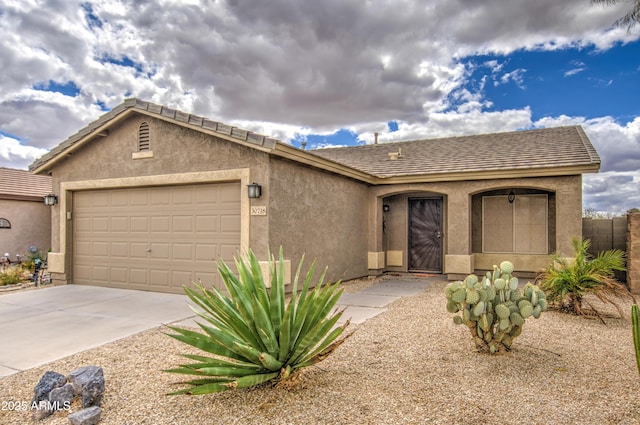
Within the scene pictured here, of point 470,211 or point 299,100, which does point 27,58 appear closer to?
point 299,100

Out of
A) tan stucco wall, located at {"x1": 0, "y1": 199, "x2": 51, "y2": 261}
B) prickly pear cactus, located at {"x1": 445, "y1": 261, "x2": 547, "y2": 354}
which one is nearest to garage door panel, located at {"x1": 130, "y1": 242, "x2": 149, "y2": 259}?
tan stucco wall, located at {"x1": 0, "y1": 199, "x2": 51, "y2": 261}

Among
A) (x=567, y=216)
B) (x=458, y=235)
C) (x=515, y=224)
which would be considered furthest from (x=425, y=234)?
(x=567, y=216)

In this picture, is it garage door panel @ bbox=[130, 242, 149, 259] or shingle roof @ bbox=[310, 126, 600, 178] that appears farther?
shingle roof @ bbox=[310, 126, 600, 178]

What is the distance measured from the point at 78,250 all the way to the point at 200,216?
411cm

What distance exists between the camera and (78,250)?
35.8 feet

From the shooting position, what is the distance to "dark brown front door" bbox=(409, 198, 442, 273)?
41.9ft

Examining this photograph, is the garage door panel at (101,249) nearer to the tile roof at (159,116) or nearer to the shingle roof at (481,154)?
the tile roof at (159,116)

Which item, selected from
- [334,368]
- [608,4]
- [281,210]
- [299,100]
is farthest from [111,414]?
[299,100]

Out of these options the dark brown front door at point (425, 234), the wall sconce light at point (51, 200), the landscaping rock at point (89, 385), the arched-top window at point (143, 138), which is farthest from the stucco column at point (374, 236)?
the landscaping rock at point (89, 385)

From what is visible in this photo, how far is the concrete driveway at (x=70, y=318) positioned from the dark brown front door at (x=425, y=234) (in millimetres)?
7105

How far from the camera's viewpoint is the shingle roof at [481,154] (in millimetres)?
11031

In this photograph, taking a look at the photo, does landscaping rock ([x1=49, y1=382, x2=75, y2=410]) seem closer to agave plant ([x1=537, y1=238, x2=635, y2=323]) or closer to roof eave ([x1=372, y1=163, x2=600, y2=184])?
agave plant ([x1=537, y1=238, x2=635, y2=323])

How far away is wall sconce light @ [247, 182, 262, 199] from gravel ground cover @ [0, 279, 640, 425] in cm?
321

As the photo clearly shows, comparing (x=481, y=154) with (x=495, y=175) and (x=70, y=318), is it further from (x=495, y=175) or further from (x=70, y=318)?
(x=70, y=318)
